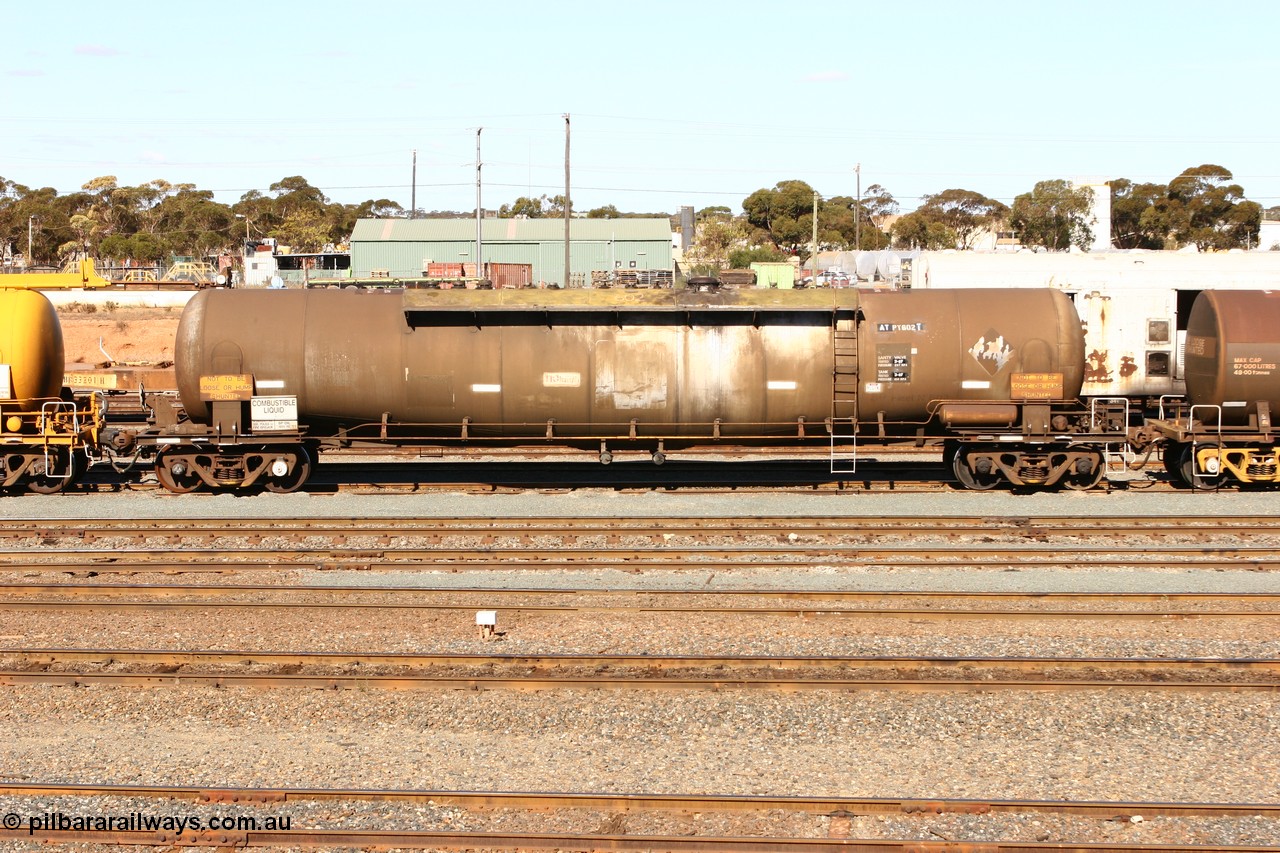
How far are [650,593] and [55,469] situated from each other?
12.3 meters

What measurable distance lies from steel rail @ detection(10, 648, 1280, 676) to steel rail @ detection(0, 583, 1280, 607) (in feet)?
5.35

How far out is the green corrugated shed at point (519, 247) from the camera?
71438 mm

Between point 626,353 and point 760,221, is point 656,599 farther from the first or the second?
point 760,221

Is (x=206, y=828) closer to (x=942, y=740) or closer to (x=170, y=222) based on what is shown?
(x=942, y=740)

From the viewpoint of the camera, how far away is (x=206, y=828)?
7516mm

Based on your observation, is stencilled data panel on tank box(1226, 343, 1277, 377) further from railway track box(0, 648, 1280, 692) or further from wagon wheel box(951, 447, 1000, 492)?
railway track box(0, 648, 1280, 692)

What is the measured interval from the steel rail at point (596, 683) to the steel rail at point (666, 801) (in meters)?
2.15

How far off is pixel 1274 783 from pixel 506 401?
12.7 metres

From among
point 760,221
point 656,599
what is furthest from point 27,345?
point 760,221

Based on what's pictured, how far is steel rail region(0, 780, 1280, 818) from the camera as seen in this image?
25.2 feet

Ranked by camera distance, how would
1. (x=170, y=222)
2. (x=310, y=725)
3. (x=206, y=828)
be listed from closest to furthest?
1. (x=206, y=828)
2. (x=310, y=725)
3. (x=170, y=222)

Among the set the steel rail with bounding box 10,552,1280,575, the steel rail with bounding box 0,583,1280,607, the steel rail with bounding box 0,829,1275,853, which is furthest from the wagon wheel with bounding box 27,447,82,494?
the steel rail with bounding box 0,829,1275,853

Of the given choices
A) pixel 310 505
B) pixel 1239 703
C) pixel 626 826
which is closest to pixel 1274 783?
pixel 1239 703

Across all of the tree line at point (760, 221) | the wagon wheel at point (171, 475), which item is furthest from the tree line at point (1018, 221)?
the wagon wheel at point (171, 475)
